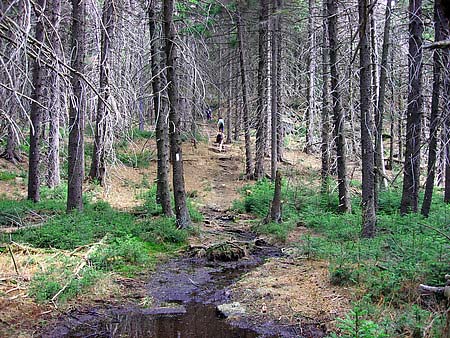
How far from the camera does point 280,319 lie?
6457 millimetres

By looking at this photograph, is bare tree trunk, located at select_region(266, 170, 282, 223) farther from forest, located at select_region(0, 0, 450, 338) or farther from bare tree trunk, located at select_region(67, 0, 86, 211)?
bare tree trunk, located at select_region(67, 0, 86, 211)

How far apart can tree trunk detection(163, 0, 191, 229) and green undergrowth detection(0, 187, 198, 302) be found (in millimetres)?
461

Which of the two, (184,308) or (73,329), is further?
(184,308)

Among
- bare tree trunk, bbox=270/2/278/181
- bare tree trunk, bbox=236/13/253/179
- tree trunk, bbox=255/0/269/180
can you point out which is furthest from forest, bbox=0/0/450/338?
bare tree trunk, bbox=236/13/253/179

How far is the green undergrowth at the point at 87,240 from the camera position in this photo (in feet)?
23.4

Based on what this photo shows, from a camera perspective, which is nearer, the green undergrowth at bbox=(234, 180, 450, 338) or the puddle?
the green undergrowth at bbox=(234, 180, 450, 338)

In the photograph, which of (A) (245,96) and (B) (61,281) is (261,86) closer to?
(A) (245,96)

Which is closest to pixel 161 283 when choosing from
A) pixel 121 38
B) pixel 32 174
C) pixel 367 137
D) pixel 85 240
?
pixel 85 240

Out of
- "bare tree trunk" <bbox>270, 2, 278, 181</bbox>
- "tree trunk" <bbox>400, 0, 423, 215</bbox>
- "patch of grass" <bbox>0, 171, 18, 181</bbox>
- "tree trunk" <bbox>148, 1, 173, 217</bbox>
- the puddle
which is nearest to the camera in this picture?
the puddle

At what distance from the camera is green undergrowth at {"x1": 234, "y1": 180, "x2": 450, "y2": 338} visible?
5.17 m

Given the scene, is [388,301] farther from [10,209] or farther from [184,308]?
[10,209]

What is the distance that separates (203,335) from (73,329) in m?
1.79

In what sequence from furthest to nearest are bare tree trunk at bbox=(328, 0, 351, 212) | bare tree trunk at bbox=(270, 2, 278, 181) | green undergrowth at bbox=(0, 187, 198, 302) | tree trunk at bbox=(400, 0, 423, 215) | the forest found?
1. bare tree trunk at bbox=(270, 2, 278, 181)
2. bare tree trunk at bbox=(328, 0, 351, 212)
3. tree trunk at bbox=(400, 0, 423, 215)
4. green undergrowth at bbox=(0, 187, 198, 302)
5. the forest

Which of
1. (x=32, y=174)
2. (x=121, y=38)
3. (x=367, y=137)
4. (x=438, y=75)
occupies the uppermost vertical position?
(x=121, y=38)
